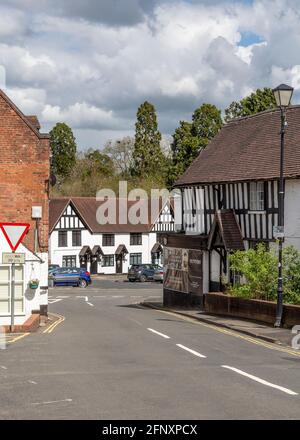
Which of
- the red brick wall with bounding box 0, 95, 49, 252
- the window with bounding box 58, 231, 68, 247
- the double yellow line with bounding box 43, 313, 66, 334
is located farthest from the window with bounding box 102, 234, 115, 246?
the red brick wall with bounding box 0, 95, 49, 252

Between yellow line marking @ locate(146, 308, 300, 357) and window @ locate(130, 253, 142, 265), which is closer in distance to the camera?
yellow line marking @ locate(146, 308, 300, 357)

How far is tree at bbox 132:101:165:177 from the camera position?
321ft

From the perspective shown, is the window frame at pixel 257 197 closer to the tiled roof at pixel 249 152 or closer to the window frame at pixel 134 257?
the tiled roof at pixel 249 152

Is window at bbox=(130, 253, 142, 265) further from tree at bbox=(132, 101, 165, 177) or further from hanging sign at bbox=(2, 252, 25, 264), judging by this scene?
hanging sign at bbox=(2, 252, 25, 264)

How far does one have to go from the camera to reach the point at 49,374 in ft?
43.2

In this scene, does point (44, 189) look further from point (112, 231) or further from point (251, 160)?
point (112, 231)

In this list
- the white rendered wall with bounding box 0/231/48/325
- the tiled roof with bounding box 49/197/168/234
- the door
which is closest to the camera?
the white rendered wall with bounding box 0/231/48/325

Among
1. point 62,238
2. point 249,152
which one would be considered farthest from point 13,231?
point 62,238

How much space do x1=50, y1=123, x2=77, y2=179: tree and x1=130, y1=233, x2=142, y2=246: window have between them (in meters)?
34.6

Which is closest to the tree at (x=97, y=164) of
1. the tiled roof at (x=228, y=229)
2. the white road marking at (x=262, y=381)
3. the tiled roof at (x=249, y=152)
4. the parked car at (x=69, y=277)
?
the parked car at (x=69, y=277)

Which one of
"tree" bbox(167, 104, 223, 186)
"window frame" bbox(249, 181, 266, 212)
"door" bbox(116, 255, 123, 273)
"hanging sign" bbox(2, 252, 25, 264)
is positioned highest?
"tree" bbox(167, 104, 223, 186)

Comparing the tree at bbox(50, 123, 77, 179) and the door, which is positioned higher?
the tree at bbox(50, 123, 77, 179)
